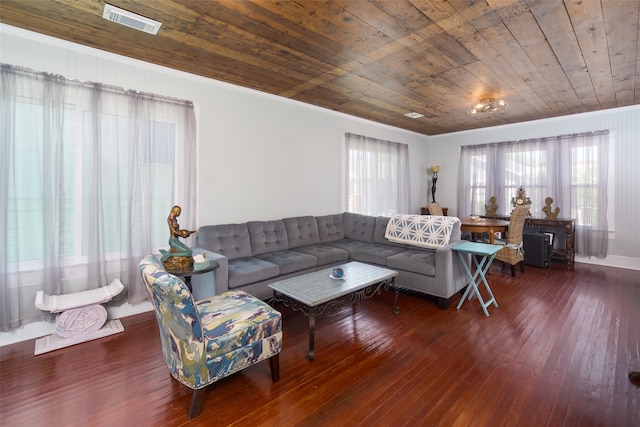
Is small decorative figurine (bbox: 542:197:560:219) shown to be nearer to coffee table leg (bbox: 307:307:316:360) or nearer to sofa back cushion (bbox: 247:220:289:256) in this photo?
sofa back cushion (bbox: 247:220:289:256)

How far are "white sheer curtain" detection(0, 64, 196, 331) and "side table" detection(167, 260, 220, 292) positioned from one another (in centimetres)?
84

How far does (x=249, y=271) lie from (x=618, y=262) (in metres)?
6.01

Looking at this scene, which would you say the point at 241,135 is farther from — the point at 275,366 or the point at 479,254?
the point at 479,254

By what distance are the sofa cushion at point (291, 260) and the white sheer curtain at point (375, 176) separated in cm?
191

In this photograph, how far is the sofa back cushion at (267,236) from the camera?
3.67 m

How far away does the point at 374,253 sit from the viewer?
12.5 ft

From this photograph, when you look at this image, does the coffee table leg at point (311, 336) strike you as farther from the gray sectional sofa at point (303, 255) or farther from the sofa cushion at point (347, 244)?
the sofa cushion at point (347, 244)

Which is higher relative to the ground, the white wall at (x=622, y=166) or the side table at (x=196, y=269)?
the white wall at (x=622, y=166)

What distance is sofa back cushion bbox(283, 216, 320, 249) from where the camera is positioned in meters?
4.05

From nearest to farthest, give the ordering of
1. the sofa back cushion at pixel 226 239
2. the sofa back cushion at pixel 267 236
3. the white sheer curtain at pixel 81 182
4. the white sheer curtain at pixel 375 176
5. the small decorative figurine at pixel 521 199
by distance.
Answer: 1. the white sheer curtain at pixel 81 182
2. the sofa back cushion at pixel 226 239
3. the sofa back cushion at pixel 267 236
4. the small decorative figurine at pixel 521 199
5. the white sheer curtain at pixel 375 176

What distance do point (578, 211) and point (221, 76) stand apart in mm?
6194

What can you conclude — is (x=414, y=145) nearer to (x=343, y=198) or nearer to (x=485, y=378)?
(x=343, y=198)

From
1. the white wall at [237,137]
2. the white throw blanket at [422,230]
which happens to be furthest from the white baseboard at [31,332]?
the white throw blanket at [422,230]

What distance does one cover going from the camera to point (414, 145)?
6832 mm
